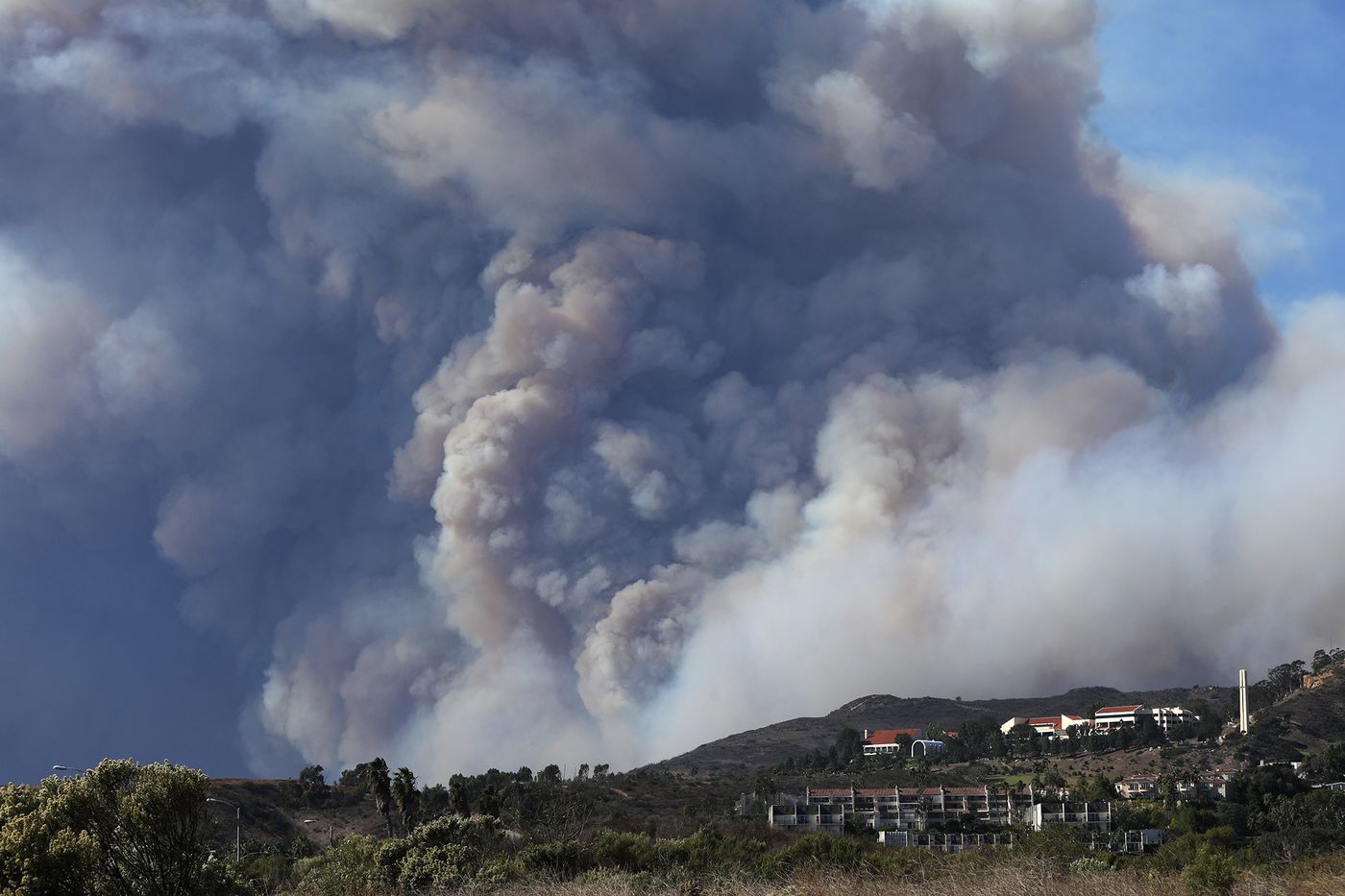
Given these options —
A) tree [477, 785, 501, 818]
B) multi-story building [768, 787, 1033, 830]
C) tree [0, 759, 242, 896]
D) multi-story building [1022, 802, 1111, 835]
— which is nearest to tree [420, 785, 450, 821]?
tree [477, 785, 501, 818]

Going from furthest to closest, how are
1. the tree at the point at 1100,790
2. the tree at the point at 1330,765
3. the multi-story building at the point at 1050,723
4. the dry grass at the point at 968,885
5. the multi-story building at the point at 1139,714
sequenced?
the multi-story building at the point at 1139,714
the multi-story building at the point at 1050,723
the tree at the point at 1100,790
the tree at the point at 1330,765
the dry grass at the point at 968,885

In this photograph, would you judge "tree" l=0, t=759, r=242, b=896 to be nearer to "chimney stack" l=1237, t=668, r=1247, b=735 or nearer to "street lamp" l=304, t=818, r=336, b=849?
"street lamp" l=304, t=818, r=336, b=849

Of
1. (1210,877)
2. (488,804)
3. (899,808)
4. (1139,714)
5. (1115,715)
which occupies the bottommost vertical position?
(1210,877)

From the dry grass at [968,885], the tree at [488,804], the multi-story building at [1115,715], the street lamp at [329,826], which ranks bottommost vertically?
the dry grass at [968,885]

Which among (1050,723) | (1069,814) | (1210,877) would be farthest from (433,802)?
(1050,723)

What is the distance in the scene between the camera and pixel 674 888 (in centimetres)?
2531

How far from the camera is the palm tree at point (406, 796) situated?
69.9 metres

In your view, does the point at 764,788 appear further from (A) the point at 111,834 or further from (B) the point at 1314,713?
(A) the point at 111,834

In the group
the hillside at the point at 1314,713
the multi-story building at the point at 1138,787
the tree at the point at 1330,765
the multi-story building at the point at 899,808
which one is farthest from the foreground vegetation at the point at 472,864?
the hillside at the point at 1314,713

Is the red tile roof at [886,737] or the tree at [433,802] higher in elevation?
the red tile roof at [886,737]

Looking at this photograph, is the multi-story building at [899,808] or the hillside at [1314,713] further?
the hillside at [1314,713]

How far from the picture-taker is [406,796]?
7006 centimetres

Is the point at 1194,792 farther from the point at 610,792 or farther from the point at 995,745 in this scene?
the point at 995,745

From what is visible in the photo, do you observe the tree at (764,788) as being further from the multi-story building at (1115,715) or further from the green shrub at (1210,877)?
the multi-story building at (1115,715)
